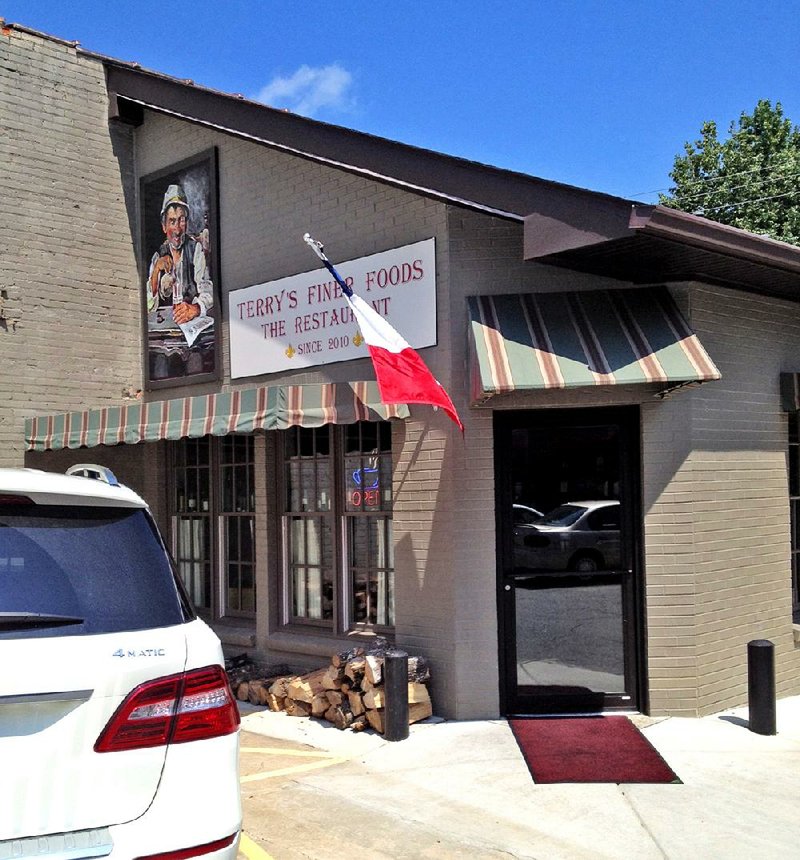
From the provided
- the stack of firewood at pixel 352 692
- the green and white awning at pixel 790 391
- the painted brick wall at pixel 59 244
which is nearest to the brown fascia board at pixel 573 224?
the green and white awning at pixel 790 391

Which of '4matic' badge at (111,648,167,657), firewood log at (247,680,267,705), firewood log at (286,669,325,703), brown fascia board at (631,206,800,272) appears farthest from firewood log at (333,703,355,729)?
'4matic' badge at (111,648,167,657)

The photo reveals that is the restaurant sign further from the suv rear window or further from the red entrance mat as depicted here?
the suv rear window

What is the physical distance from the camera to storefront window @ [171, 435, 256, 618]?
9453 millimetres

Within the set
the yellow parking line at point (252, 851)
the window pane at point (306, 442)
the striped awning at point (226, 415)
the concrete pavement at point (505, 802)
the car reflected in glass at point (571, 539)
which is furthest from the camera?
the window pane at point (306, 442)

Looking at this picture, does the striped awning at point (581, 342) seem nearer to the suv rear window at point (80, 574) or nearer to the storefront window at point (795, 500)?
the storefront window at point (795, 500)

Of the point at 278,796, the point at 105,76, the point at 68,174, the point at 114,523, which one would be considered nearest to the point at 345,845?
the point at 278,796

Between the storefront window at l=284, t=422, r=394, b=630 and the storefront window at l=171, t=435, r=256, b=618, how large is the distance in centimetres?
70

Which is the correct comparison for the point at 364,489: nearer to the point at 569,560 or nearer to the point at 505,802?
the point at 569,560

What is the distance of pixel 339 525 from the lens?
27.5 ft

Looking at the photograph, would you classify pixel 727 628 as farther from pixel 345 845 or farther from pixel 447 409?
pixel 345 845

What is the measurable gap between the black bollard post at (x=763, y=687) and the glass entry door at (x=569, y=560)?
881mm

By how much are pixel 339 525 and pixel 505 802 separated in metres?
3.46

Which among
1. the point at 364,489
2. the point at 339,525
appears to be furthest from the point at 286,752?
the point at 364,489

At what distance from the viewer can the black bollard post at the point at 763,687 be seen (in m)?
6.78
